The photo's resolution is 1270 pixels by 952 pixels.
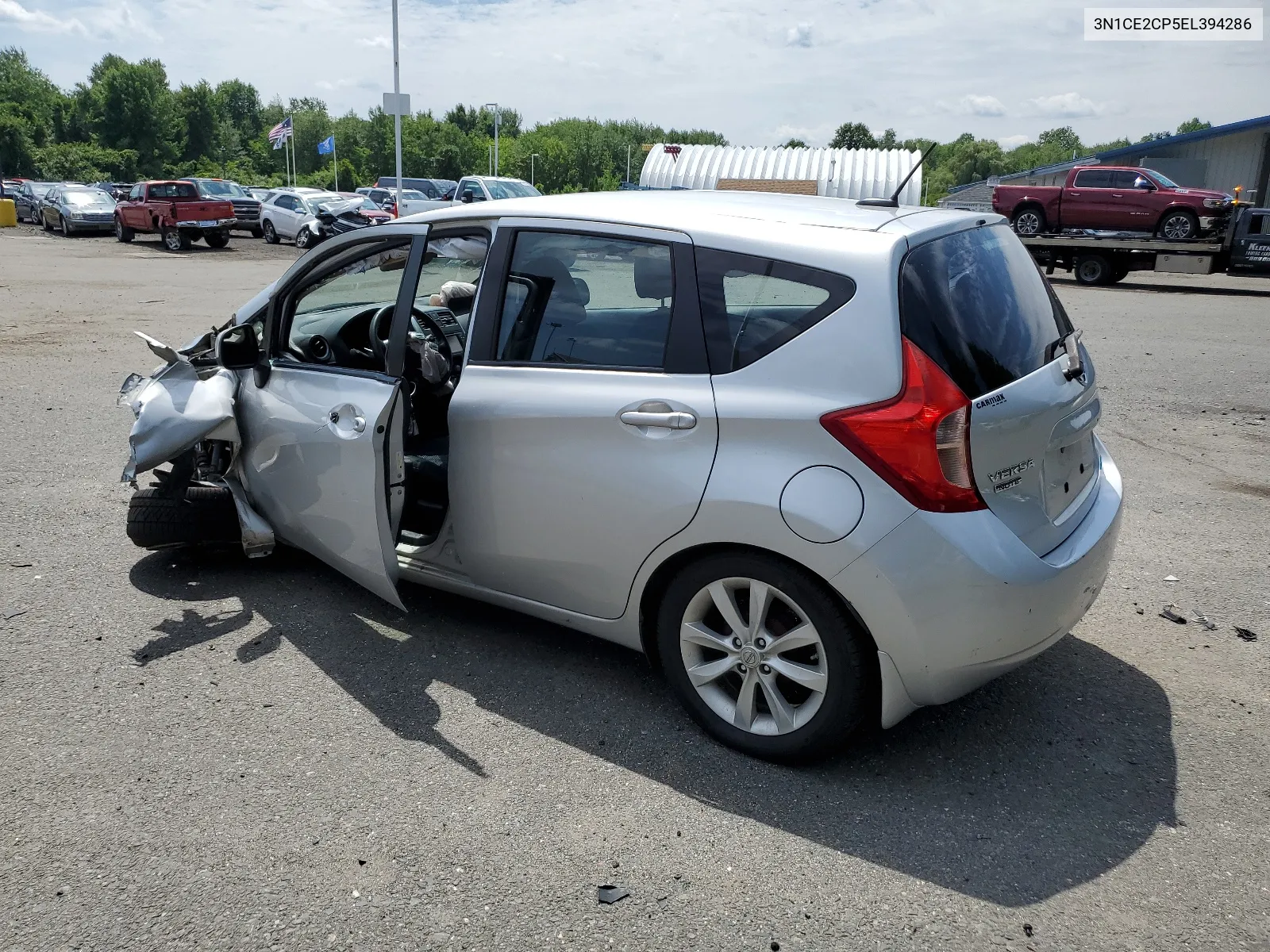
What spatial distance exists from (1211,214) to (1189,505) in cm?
1816

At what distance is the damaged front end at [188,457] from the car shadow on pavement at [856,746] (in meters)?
0.27

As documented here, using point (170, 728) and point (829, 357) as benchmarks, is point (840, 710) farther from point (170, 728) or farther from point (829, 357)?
point (170, 728)

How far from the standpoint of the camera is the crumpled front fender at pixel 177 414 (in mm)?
4230

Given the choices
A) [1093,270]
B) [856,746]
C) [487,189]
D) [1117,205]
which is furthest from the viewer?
[487,189]

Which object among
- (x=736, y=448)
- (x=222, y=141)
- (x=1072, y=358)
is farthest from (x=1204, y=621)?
(x=222, y=141)

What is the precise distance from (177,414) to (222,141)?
121608mm

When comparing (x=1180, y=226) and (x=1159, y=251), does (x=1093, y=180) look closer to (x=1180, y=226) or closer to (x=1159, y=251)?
(x=1180, y=226)

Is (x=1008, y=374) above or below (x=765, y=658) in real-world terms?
above

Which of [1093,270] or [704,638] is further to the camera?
[1093,270]

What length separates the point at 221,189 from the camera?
31812 mm

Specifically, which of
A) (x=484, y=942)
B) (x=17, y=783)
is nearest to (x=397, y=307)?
(x=17, y=783)

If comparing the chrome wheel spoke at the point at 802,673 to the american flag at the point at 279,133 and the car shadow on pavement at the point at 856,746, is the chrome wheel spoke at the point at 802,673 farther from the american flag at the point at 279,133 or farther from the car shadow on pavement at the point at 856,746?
the american flag at the point at 279,133

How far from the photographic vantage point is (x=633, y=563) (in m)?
3.36

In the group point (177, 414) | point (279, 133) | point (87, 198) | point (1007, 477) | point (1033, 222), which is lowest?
point (177, 414)
